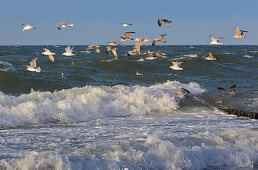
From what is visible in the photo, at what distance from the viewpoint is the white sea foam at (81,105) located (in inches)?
465

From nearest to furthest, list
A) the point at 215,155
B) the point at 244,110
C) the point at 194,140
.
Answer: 1. the point at 215,155
2. the point at 194,140
3. the point at 244,110

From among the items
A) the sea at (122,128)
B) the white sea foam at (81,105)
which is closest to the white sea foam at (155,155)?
the sea at (122,128)

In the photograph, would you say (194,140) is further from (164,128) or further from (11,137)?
(11,137)

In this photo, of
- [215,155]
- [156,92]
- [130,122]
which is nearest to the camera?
[215,155]

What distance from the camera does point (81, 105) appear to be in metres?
13.4

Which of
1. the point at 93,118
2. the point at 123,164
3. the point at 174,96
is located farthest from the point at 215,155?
the point at 174,96

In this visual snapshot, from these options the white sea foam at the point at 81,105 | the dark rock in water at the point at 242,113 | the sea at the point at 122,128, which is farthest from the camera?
the dark rock in water at the point at 242,113

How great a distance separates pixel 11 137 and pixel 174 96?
8634 mm

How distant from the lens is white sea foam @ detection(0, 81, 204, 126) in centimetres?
1180

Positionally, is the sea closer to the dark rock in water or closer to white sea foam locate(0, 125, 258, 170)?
white sea foam locate(0, 125, 258, 170)

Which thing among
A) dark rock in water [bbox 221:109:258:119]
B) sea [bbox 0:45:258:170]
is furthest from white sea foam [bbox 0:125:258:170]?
dark rock in water [bbox 221:109:258:119]

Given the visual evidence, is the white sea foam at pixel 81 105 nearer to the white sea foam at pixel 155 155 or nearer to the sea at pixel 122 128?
the sea at pixel 122 128

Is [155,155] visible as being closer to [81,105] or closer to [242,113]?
[242,113]

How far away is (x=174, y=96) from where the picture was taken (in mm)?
16797
